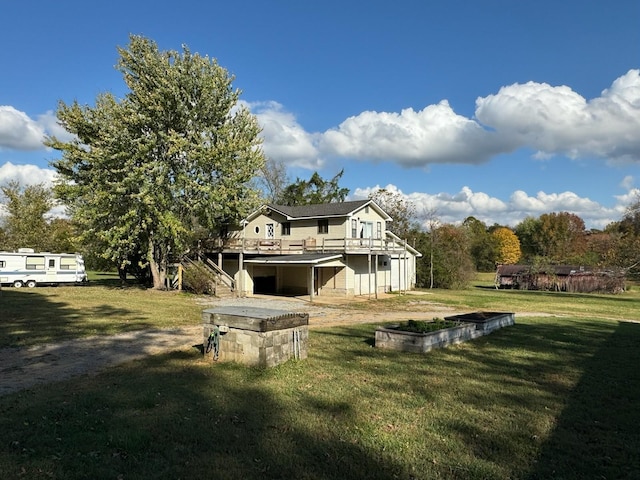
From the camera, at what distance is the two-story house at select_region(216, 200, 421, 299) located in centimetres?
2867

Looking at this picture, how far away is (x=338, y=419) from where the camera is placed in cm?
561

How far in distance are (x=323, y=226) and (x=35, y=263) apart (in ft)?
62.3

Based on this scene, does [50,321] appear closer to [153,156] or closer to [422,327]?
[422,327]

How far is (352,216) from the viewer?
29.4m

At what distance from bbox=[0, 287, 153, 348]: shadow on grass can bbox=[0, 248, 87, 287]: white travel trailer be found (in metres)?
8.48

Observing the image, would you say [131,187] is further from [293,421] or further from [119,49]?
[293,421]

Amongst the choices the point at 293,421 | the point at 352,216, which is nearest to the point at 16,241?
the point at 352,216

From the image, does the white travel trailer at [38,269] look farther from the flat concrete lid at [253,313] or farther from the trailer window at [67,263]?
the flat concrete lid at [253,313]

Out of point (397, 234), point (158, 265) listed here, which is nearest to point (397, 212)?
point (397, 234)

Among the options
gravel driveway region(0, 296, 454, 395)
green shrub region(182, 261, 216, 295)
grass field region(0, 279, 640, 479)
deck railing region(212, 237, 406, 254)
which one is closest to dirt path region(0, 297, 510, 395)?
gravel driveway region(0, 296, 454, 395)

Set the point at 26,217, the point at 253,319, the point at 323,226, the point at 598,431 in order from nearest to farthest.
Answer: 1. the point at 598,431
2. the point at 253,319
3. the point at 323,226
4. the point at 26,217

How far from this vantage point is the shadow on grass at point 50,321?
1146 cm

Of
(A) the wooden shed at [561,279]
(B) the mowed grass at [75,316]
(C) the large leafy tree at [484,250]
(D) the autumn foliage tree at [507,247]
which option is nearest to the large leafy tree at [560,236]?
(D) the autumn foliage tree at [507,247]

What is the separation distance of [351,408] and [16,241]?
43.1m
